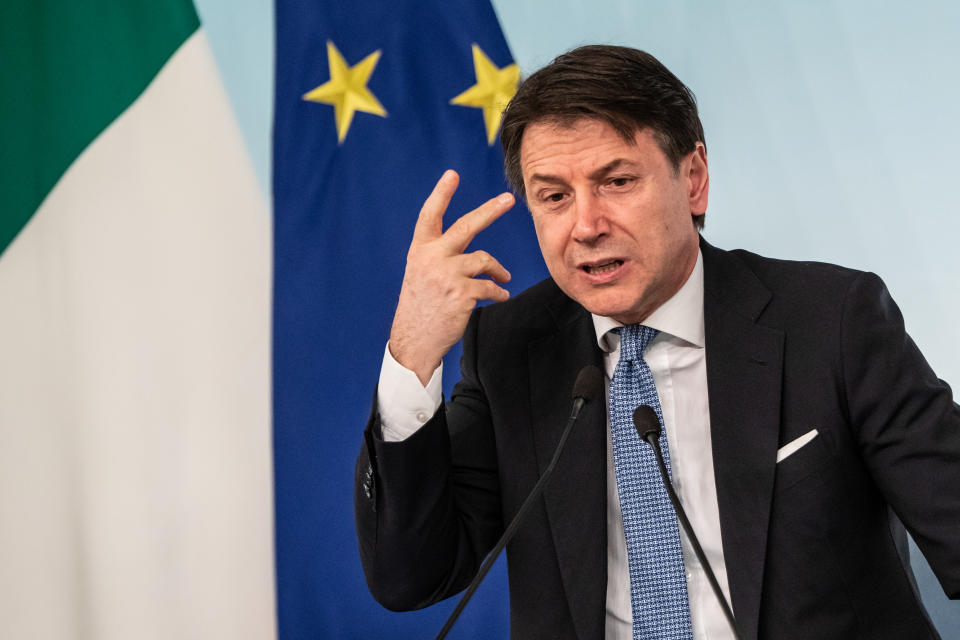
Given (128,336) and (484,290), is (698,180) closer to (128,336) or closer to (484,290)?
(484,290)

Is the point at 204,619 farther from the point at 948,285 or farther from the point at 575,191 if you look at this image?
the point at 948,285

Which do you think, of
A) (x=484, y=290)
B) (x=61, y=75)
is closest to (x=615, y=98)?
(x=484, y=290)

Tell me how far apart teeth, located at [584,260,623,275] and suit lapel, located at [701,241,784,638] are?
0.59 feet

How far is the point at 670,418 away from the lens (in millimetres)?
1487

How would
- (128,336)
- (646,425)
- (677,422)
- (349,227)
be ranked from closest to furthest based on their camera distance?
1. (646,425)
2. (677,422)
3. (128,336)
4. (349,227)

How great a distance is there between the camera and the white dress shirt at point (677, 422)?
140 cm

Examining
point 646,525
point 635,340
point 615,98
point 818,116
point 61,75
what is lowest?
point 646,525

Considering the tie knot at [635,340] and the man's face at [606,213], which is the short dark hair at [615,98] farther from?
the tie knot at [635,340]

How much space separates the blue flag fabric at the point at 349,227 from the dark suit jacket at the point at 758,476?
747 mm

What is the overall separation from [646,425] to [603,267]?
0.34m

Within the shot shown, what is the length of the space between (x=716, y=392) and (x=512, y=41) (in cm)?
136

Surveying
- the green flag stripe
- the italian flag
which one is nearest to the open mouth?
the italian flag

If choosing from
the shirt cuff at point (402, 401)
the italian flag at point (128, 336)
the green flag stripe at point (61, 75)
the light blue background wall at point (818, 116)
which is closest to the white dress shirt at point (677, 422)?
the shirt cuff at point (402, 401)

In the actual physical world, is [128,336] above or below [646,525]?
above
